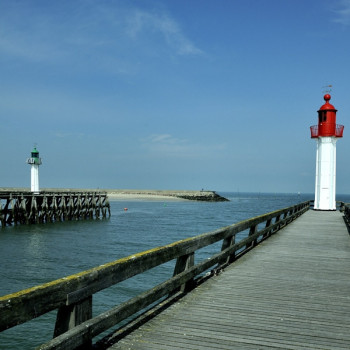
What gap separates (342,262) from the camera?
8.65 metres

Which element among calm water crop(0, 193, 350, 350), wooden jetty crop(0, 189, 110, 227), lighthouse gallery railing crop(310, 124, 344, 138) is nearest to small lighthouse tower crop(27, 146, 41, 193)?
wooden jetty crop(0, 189, 110, 227)

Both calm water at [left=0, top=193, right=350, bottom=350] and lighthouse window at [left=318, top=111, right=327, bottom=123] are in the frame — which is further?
lighthouse window at [left=318, top=111, right=327, bottom=123]

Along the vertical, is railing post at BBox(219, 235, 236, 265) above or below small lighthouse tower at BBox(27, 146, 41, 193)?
below

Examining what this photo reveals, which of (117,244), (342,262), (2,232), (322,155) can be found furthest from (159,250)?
(2,232)

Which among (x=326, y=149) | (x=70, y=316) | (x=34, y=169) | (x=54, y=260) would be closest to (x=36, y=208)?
(x=34, y=169)

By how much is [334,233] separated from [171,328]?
38.4ft

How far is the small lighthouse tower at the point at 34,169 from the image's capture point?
1629 inches

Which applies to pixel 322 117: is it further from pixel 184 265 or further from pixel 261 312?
pixel 261 312

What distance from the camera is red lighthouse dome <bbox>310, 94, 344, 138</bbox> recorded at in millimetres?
25328

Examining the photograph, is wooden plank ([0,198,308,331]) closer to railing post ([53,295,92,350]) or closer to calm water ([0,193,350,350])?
railing post ([53,295,92,350])

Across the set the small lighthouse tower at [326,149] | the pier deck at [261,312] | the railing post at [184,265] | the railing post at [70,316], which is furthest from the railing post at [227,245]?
the small lighthouse tower at [326,149]

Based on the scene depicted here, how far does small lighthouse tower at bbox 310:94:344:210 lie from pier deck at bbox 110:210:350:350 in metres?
18.3

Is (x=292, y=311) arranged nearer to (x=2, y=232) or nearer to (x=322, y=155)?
(x=322, y=155)

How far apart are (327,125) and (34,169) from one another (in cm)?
3073
